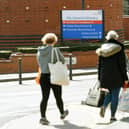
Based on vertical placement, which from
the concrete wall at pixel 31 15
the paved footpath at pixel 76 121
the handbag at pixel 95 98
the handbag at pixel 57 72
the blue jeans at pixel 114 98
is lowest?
the paved footpath at pixel 76 121

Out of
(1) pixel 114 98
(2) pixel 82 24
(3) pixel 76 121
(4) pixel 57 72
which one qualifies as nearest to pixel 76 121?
(3) pixel 76 121

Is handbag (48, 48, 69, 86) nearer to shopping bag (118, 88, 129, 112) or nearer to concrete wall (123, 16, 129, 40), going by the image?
shopping bag (118, 88, 129, 112)

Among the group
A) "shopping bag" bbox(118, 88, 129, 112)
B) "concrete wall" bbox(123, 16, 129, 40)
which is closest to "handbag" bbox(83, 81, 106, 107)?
"shopping bag" bbox(118, 88, 129, 112)

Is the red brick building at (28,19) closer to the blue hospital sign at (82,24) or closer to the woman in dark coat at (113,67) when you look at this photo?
the blue hospital sign at (82,24)

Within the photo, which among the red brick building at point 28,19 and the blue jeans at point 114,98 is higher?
the red brick building at point 28,19

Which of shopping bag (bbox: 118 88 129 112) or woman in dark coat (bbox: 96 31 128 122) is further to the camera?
shopping bag (bbox: 118 88 129 112)

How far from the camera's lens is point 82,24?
2492cm

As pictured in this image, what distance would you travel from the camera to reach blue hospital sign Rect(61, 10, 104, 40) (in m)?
24.7

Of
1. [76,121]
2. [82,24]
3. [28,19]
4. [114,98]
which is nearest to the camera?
[114,98]

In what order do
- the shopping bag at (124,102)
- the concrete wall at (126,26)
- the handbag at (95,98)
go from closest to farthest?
1. the shopping bag at (124,102)
2. the handbag at (95,98)
3. the concrete wall at (126,26)

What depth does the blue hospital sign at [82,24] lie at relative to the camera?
24688 mm

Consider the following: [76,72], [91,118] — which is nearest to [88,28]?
[76,72]

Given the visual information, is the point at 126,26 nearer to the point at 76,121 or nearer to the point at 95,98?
the point at 95,98

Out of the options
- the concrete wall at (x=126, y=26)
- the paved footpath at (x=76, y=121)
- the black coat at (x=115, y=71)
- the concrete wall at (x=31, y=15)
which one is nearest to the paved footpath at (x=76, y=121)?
the paved footpath at (x=76, y=121)
